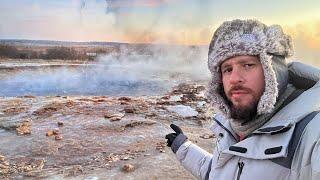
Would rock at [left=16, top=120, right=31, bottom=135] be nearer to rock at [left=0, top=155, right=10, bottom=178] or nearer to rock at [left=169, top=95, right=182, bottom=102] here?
rock at [left=0, top=155, right=10, bottom=178]

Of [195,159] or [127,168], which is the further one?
[127,168]

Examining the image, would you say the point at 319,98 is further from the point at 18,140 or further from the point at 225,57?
the point at 18,140

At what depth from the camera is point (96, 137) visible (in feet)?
23.2

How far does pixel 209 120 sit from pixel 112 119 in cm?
200

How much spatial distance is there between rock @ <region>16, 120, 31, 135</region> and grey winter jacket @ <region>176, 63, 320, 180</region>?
6.14 m

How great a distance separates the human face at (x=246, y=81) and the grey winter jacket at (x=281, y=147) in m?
0.14

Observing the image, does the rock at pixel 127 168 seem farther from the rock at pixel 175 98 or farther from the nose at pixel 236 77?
the rock at pixel 175 98

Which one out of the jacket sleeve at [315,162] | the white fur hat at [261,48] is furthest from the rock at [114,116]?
the jacket sleeve at [315,162]

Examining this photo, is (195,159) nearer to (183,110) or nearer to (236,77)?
(236,77)

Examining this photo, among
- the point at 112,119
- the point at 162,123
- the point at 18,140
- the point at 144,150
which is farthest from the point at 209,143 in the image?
the point at 18,140

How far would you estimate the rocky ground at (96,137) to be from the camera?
17.3 feet

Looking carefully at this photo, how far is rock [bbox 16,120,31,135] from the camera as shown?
7.34 m

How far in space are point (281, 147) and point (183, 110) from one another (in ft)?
27.8

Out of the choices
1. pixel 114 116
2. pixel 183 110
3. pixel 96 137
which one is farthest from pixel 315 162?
pixel 183 110
